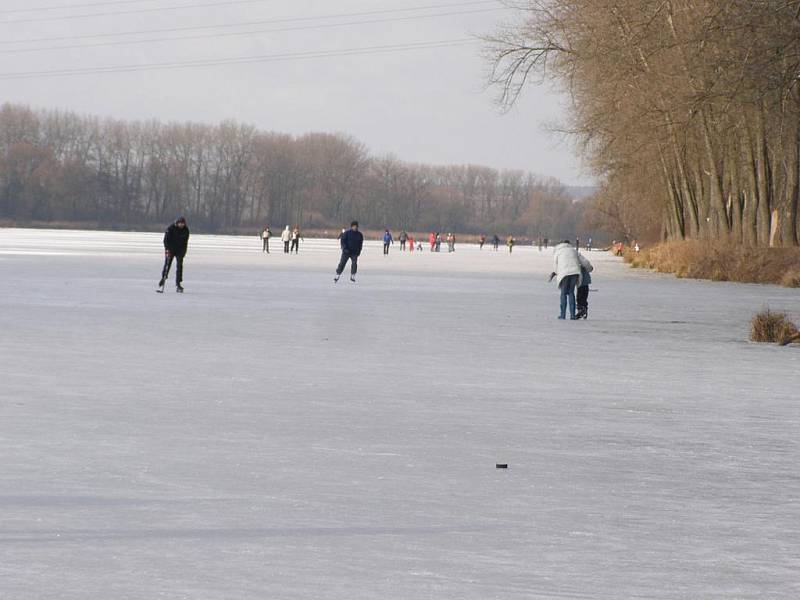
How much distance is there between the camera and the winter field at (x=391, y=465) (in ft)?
17.9

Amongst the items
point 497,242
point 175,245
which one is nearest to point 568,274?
point 175,245

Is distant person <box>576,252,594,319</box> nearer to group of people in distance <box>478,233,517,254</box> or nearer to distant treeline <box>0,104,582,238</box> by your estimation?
group of people in distance <box>478,233,517,254</box>

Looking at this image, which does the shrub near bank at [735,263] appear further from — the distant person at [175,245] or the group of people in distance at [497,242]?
the group of people in distance at [497,242]

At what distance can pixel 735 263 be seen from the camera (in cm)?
4266

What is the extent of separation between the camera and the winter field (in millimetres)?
5469

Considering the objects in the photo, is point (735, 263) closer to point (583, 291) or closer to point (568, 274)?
point (583, 291)

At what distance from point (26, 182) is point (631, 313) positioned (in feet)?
473

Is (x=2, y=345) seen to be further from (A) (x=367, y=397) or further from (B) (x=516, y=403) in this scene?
(B) (x=516, y=403)

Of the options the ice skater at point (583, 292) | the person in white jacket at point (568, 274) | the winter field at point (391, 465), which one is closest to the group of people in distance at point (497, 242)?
the ice skater at point (583, 292)

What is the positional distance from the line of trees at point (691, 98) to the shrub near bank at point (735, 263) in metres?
1.60

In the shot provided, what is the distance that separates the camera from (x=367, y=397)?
11.4m

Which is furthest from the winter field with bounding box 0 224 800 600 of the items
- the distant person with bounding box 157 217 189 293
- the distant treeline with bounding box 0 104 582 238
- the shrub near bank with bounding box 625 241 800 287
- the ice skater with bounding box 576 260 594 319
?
the distant treeline with bounding box 0 104 582 238

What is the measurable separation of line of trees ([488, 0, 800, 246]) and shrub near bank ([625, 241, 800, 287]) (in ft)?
5.26

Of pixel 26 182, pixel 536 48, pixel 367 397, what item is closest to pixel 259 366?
pixel 367 397
